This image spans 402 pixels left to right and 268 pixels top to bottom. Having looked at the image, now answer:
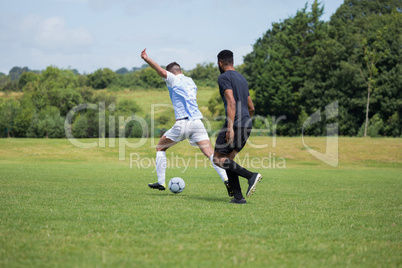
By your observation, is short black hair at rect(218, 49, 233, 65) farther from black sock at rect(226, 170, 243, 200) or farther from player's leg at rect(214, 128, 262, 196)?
black sock at rect(226, 170, 243, 200)

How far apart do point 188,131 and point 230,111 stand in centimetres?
181

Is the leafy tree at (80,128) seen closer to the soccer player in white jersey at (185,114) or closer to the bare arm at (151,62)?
the soccer player in white jersey at (185,114)

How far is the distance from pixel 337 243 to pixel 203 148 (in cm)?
470

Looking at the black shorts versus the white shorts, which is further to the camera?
the white shorts

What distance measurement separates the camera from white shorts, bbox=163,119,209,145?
896 centimetres

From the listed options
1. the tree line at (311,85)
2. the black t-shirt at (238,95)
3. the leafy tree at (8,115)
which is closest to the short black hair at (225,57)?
the black t-shirt at (238,95)

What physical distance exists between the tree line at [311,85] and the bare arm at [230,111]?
127ft

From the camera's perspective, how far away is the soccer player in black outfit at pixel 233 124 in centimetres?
752

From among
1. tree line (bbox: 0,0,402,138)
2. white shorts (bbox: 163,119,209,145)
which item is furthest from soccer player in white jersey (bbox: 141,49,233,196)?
tree line (bbox: 0,0,402,138)

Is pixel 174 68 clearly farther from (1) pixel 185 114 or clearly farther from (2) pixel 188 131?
(2) pixel 188 131

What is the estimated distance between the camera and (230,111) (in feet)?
24.3

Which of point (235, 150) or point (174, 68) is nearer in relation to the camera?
point (235, 150)

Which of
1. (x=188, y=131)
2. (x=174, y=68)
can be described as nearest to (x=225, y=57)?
(x=174, y=68)

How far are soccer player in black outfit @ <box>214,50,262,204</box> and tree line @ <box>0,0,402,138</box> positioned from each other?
38.3m
